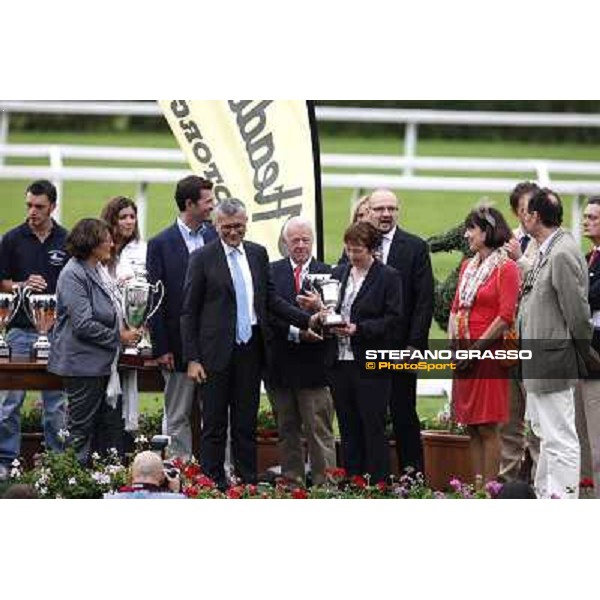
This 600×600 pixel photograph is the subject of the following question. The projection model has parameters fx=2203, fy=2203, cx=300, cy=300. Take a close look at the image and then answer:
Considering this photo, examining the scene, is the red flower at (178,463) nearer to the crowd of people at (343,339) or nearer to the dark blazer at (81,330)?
the crowd of people at (343,339)

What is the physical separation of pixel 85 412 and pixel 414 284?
5.89 feet

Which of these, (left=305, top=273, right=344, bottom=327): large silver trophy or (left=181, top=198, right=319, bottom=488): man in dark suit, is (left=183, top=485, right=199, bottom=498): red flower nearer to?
(left=181, top=198, right=319, bottom=488): man in dark suit

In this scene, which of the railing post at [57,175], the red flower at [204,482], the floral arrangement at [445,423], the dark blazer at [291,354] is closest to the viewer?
the red flower at [204,482]

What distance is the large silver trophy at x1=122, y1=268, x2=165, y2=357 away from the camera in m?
11.3

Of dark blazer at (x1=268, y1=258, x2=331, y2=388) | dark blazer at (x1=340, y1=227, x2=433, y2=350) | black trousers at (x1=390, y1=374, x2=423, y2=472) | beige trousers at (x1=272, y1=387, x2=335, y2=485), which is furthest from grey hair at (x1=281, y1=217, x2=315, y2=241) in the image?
black trousers at (x1=390, y1=374, x2=423, y2=472)

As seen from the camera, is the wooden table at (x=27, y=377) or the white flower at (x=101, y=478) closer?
the white flower at (x=101, y=478)

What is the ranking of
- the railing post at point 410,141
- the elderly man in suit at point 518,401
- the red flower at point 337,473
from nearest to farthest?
the red flower at point 337,473 → the elderly man in suit at point 518,401 → the railing post at point 410,141

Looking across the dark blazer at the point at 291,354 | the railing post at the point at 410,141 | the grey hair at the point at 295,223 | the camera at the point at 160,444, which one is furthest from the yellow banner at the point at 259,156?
the railing post at the point at 410,141

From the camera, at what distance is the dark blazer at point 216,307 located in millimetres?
11117

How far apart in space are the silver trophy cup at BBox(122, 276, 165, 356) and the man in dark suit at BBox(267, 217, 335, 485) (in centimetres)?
63

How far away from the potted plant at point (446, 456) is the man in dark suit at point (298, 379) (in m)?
0.59

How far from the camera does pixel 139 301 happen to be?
1132 centimetres

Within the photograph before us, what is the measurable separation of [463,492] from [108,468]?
176 cm
